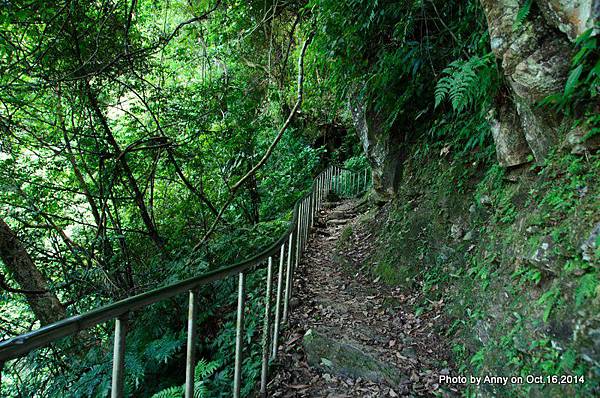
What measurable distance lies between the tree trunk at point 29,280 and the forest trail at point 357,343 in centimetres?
292

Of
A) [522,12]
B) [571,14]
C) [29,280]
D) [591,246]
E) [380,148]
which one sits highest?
[522,12]

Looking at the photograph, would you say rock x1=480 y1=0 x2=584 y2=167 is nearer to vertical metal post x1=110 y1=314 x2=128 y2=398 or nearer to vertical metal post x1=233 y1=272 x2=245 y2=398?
vertical metal post x1=233 y1=272 x2=245 y2=398

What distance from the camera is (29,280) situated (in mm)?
4191

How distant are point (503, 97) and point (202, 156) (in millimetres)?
4492

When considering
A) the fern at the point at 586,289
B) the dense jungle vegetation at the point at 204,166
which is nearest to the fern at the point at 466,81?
the dense jungle vegetation at the point at 204,166

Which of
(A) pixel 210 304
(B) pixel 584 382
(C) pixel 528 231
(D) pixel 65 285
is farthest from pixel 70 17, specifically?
(B) pixel 584 382

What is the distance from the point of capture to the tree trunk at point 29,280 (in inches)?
162

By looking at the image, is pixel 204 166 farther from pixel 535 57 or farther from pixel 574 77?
pixel 574 77

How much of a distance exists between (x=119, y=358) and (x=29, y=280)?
398cm

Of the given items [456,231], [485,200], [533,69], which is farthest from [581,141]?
[456,231]

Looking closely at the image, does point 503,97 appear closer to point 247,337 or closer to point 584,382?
point 584,382

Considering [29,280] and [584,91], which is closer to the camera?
[584,91]

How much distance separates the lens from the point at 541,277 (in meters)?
2.69

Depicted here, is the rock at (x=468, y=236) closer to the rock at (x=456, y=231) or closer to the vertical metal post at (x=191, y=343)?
the rock at (x=456, y=231)
